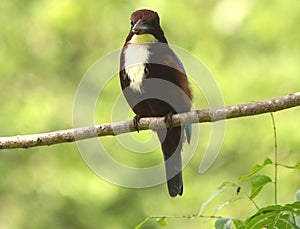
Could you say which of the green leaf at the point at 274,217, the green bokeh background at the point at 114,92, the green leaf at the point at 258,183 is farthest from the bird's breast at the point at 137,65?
the green bokeh background at the point at 114,92

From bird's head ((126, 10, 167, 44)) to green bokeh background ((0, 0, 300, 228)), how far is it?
6.46ft

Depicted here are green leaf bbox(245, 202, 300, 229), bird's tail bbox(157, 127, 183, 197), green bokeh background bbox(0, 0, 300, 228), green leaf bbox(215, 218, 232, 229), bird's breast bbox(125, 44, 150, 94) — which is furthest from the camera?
green bokeh background bbox(0, 0, 300, 228)

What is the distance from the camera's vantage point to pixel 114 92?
527 centimetres

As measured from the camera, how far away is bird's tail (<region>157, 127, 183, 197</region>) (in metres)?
3.29

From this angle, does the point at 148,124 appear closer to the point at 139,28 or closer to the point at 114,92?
the point at 139,28

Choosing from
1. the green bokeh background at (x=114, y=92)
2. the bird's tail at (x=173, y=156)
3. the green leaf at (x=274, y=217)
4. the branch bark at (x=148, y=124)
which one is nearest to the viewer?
the green leaf at (x=274, y=217)

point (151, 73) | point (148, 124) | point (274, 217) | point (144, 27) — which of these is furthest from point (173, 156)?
point (274, 217)

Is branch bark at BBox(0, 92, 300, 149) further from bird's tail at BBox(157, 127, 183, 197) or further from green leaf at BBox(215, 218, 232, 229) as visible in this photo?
bird's tail at BBox(157, 127, 183, 197)

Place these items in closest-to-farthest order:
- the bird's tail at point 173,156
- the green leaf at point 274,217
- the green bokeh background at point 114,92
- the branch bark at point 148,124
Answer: the green leaf at point 274,217, the branch bark at point 148,124, the bird's tail at point 173,156, the green bokeh background at point 114,92

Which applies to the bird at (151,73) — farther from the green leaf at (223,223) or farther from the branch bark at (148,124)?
the green leaf at (223,223)

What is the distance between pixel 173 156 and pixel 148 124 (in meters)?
0.77

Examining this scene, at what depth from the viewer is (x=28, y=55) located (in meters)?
6.00

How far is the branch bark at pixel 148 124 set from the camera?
7.14 ft

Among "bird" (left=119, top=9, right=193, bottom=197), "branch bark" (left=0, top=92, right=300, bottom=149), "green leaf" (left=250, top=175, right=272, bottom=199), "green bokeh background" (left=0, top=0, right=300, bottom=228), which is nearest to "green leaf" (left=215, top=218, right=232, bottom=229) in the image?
"green leaf" (left=250, top=175, right=272, bottom=199)
